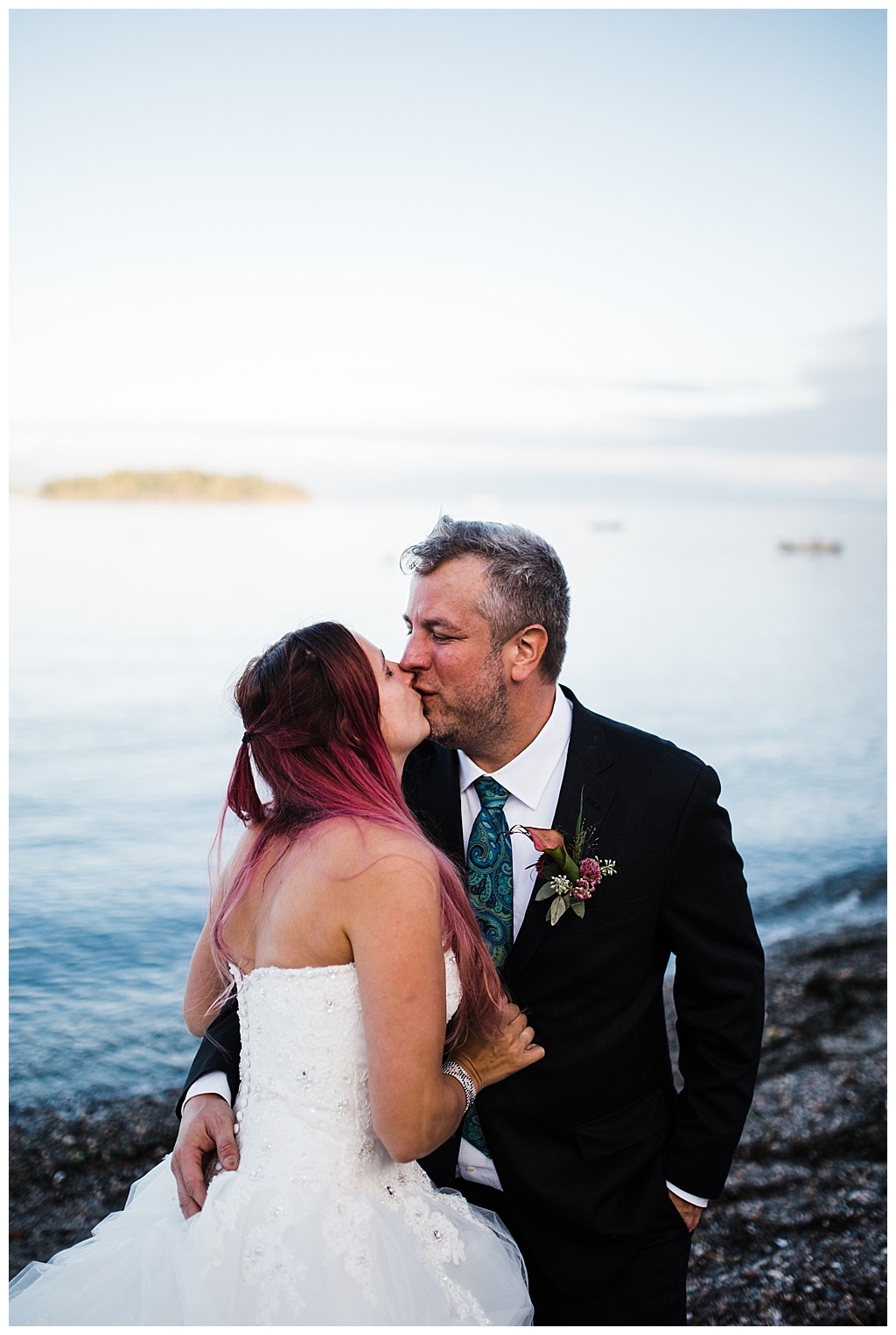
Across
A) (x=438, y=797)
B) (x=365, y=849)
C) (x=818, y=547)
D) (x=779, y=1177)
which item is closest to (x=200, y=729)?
(x=779, y=1177)

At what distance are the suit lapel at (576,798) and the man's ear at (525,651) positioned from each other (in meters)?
0.24

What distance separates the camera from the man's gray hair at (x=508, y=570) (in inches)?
129

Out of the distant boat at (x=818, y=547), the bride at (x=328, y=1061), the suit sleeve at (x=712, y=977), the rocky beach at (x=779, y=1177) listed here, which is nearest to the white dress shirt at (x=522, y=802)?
the suit sleeve at (x=712, y=977)

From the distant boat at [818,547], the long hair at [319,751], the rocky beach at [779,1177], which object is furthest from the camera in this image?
the distant boat at [818,547]

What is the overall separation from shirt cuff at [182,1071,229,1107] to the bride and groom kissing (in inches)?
0.5

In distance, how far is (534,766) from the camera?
334 centimetres

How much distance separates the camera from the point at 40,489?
8144cm

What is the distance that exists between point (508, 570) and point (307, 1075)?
153cm

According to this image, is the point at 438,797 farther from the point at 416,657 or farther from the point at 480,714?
the point at 416,657

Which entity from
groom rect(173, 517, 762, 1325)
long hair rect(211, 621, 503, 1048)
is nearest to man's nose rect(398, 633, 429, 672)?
groom rect(173, 517, 762, 1325)

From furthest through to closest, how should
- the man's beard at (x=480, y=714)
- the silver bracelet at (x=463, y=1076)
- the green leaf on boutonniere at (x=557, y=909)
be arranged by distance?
the man's beard at (x=480, y=714) < the green leaf on boutonniere at (x=557, y=909) < the silver bracelet at (x=463, y=1076)

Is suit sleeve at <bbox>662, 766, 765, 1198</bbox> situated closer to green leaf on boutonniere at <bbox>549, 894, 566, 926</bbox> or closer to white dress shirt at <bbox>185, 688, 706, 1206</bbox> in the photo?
white dress shirt at <bbox>185, 688, 706, 1206</bbox>

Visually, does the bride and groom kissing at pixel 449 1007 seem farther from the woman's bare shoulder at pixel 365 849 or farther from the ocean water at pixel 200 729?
Result: the ocean water at pixel 200 729

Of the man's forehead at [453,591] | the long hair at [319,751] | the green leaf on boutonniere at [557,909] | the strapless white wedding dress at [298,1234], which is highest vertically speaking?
the man's forehead at [453,591]
